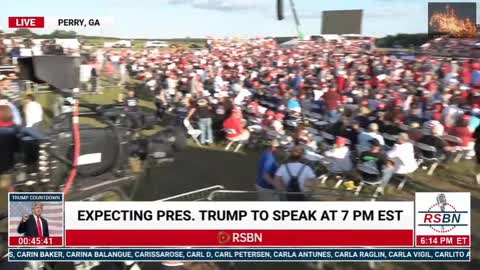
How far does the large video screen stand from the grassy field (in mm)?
968

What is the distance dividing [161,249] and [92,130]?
80 cm

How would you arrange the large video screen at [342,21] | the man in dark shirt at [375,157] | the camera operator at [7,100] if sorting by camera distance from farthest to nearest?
the man in dark shirt at [375,157] < the large video screen at [342,21] < the camera operator at [7,100]

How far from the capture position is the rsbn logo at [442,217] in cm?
314

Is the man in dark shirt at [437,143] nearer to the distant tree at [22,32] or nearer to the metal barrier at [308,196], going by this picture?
the metal barrier at [308,196]

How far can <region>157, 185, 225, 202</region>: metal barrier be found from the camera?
→ 3.23 m

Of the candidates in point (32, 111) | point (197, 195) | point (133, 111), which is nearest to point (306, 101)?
point (197, 195)

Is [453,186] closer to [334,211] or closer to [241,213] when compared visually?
[334,211]

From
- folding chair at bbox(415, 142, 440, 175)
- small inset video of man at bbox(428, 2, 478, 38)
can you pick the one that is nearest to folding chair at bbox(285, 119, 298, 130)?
folding chair at bbox(415, 142, 440, 175)

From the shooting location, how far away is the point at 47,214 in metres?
3.09

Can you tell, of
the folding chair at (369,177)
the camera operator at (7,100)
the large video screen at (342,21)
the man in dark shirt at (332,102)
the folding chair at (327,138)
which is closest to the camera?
the camera operator at (7,100)

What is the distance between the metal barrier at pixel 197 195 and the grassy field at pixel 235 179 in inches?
1.2

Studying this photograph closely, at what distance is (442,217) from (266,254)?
3.39 feet

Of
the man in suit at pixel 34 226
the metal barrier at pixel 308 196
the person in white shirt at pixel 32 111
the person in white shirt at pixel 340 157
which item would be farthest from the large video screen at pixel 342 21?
the man in suit at pixel 34 226

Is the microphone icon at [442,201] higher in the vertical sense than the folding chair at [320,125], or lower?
lower
